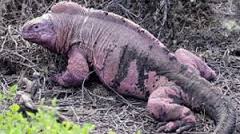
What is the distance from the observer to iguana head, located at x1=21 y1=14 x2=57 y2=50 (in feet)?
25.2

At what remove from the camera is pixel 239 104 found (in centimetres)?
703

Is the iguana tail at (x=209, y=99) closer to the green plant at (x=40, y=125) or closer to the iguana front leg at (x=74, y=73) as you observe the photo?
the iguana front leg at (x=74, y=73)

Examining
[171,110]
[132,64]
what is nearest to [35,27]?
[132,64]

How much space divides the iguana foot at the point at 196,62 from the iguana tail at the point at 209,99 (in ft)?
1.28

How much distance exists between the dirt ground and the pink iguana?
A: 17cm

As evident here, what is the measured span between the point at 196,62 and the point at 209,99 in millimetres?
814

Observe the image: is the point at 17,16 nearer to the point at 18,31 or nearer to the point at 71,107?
the point at 18,31

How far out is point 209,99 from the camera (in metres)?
6.67

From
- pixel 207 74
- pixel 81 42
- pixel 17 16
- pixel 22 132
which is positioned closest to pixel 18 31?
pixel 17 16

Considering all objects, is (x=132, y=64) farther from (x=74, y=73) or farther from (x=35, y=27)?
(x=35, y=27)

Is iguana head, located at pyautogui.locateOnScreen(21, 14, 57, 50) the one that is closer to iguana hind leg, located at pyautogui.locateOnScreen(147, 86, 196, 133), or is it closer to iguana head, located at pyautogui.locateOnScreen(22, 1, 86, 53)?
iguana head, located at pyautogui.locateOnScreen(22, 1, 86, 53)

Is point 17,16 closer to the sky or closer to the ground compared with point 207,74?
closer to the sky

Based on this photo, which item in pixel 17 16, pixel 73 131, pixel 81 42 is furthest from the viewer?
pixel 17 16

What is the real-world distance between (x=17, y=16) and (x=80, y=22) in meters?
1.53
